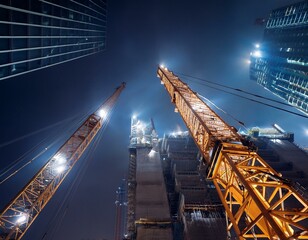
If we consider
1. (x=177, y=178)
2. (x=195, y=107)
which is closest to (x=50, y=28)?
(x=195, y=107)

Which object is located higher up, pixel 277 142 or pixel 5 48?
pixel 5 48

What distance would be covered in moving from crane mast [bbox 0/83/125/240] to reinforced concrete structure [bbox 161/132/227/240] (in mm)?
22011

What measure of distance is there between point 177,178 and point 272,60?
8129cm

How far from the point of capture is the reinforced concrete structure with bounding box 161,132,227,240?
38.8m

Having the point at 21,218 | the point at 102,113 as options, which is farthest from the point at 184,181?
the point at 21,218

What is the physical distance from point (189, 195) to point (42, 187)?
30033 millimetres

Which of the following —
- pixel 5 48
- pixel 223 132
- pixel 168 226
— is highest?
pixel 5 48

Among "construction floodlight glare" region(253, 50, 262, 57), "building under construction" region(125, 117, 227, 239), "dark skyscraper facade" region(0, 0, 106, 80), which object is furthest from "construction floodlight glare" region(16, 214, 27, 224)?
"construction floodlight glare" region(253, 50, 262, 57)

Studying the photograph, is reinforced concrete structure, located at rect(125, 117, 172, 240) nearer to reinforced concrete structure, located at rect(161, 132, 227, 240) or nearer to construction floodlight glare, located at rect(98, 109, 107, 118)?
reinforced concrete structure, located at rect(161, 132, 227, 240)

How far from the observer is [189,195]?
48375 millimetres

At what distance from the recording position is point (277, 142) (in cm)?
6925

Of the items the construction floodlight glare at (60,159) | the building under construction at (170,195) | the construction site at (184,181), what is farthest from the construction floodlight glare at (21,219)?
the building under construction at (170,195)

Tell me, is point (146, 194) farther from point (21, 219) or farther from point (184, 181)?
point (21, 219)

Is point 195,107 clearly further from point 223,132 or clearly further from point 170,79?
point 170,79
